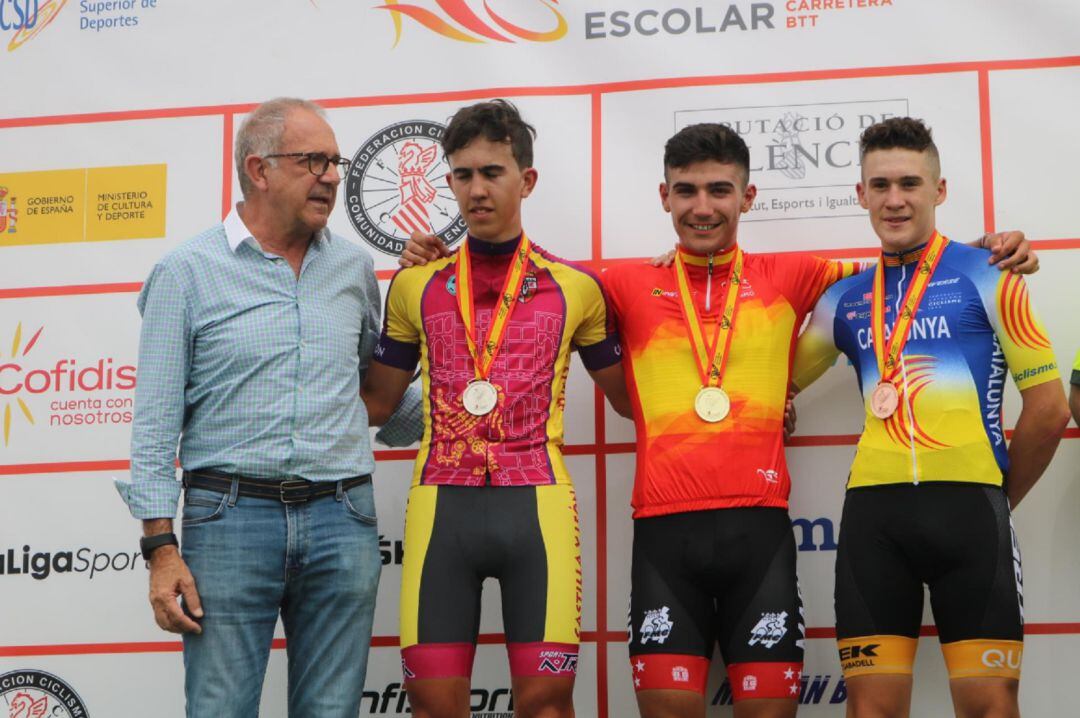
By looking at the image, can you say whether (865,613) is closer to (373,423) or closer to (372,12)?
(373,423)

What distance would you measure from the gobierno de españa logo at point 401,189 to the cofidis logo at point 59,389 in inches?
37.6

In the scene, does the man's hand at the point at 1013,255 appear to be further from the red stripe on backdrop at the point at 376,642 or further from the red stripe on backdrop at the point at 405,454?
the red stripe on backdrop at the point at 376,642

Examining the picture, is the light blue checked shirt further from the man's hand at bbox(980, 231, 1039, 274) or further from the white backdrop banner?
the man's hand at bbox(980, 231, 1039, 274)

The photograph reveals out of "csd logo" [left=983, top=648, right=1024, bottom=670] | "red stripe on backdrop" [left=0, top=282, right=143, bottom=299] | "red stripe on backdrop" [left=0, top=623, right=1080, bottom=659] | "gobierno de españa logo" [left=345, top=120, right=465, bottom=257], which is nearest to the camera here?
"csd logo" [left=983, top=648, right=1024, bottom=670]

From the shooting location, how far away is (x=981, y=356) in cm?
319

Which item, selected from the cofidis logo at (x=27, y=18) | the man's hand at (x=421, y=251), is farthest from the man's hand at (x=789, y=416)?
the cofidis logo at (x=27, y=18)

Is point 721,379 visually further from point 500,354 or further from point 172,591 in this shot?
point 172,591

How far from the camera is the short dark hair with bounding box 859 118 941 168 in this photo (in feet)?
11.0

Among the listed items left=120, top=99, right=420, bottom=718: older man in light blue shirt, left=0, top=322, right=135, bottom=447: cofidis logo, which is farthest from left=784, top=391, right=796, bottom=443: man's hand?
left=0, top=322, right=135, bottom=447: cofidis logo

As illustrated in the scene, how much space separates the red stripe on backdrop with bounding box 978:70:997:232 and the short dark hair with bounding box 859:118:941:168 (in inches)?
20.2

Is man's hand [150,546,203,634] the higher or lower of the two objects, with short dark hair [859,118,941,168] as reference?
lower

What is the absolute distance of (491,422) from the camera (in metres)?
3.15

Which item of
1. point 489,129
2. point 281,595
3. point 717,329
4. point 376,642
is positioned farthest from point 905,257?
point 376,642

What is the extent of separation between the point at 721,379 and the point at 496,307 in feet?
2.09
